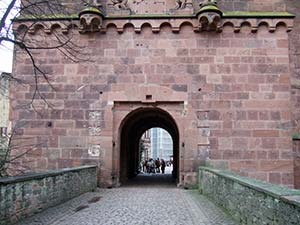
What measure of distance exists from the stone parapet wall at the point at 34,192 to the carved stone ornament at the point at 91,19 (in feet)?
15.1

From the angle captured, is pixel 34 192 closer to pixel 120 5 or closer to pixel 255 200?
pixel 255 200

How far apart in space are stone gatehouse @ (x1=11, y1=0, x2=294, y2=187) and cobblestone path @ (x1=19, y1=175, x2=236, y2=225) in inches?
85.4

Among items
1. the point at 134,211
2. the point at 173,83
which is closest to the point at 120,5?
the point at 173,83

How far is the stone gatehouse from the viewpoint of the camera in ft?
35.5

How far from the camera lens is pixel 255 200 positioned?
482 centimetres

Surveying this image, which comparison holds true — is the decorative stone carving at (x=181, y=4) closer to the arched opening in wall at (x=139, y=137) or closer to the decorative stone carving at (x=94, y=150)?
the arched opening in wall at (x=139, y=137)

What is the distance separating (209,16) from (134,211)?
6.43 metres

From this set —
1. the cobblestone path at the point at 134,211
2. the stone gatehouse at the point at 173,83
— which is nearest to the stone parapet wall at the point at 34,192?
the cobblestone path at the point at 134,211

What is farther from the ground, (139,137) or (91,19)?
(91,19)

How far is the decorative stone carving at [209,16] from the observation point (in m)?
10.7

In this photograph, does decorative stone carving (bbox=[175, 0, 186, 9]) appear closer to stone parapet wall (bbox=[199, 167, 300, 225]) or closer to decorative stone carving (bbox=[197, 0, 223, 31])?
decorative stone carving (bbox=[197, 0, 223, 31])

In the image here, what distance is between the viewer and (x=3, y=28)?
5.67m

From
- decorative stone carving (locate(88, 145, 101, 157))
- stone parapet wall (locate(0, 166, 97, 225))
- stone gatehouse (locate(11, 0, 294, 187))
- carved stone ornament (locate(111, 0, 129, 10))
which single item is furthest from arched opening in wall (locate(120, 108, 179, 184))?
stone parapet wall (locate(0, 166, 97, 225))

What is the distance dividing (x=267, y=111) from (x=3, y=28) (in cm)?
797
